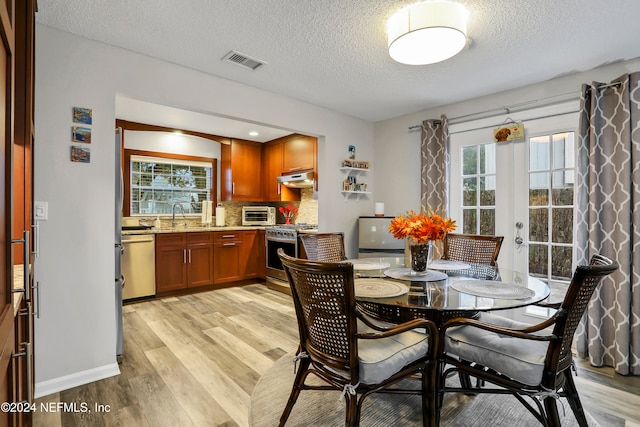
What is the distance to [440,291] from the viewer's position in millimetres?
1737

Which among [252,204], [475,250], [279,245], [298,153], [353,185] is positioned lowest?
[279,245]

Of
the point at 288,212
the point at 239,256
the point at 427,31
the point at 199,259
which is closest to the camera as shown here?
the point at 427,31

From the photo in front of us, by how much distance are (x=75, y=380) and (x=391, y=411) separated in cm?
208

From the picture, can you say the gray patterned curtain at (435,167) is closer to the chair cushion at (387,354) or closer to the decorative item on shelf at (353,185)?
the decorative item on shelf at (353,185)

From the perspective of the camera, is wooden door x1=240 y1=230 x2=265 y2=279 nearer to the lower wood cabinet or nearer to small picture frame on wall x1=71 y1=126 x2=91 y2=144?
the lower wood cabinet

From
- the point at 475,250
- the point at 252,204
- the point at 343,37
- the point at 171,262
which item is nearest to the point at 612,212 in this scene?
the point at 475,250

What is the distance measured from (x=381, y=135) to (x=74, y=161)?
3.37m

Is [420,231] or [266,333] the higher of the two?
[420,231]

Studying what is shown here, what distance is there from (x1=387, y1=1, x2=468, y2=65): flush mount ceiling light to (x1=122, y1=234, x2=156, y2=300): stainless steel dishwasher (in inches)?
142

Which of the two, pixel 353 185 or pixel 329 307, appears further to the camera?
pixel 353 185

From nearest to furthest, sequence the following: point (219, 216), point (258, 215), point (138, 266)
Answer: point (138, 266)
point (219, 216)
point (258, 215)

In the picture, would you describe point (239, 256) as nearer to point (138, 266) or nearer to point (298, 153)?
point (138, 266)

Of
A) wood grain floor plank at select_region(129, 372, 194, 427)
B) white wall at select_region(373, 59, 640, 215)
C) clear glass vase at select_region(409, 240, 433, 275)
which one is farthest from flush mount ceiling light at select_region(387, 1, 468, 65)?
wood grain floor plank at select_region(129, 372, 194, 427)

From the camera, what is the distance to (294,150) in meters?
4.90
